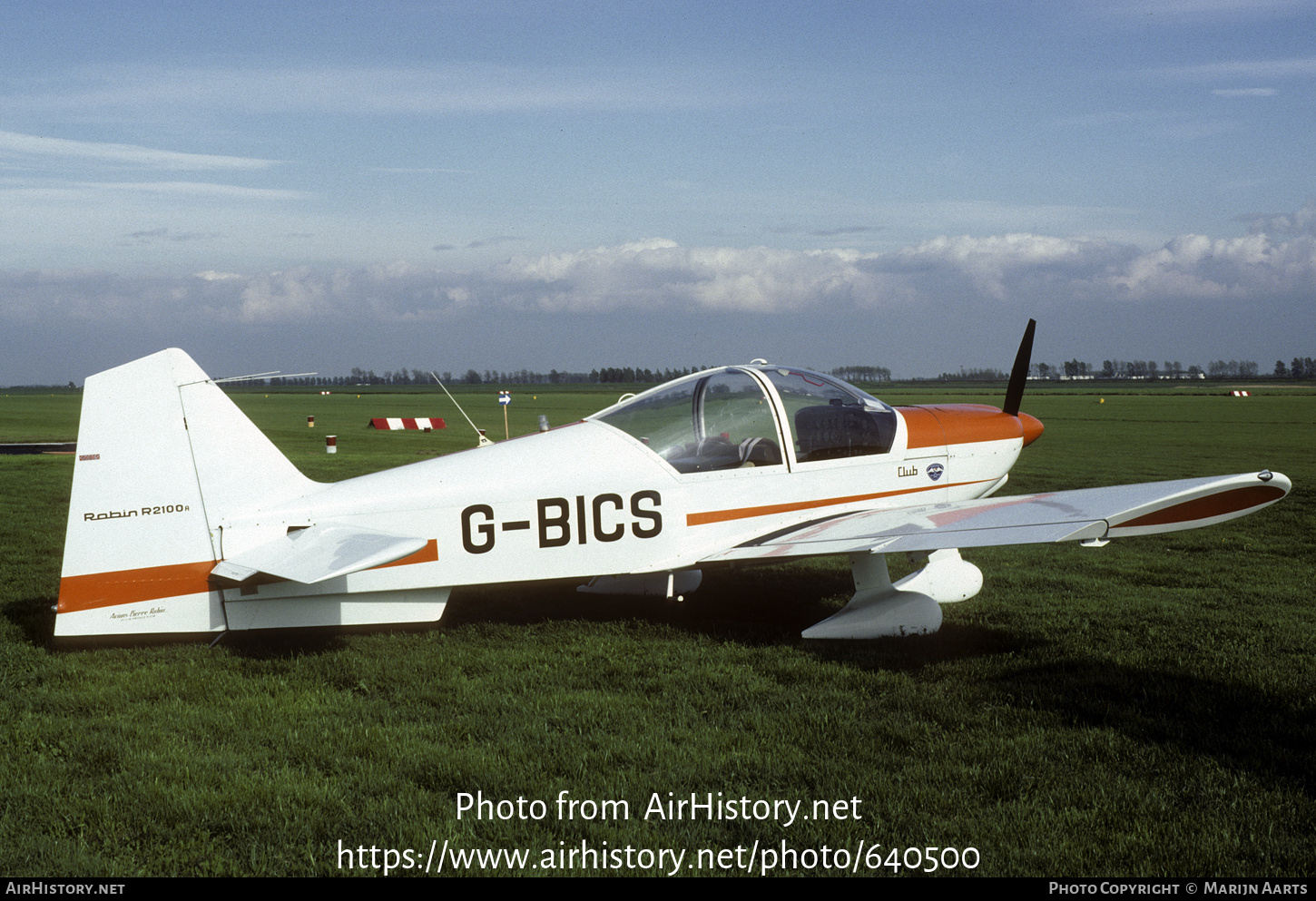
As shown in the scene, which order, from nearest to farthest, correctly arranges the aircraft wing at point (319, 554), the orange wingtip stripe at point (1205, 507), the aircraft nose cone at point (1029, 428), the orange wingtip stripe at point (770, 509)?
the aircraft wing at point (319, 554) < the orange wingtip stripe at point (1205, 507) < the orange wingtip stripe at point (770, 509) < the aircraft nose cone at point (1029, 428)

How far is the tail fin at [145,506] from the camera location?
5.23m

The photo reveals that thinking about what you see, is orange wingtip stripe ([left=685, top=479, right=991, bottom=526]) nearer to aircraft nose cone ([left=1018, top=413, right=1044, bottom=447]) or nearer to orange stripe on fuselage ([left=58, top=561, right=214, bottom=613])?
aircraft nose cone ([left=1018, top=413, right=1044, bottom=447])

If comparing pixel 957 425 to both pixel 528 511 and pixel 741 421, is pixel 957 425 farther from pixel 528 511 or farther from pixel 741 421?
pixel 528 511

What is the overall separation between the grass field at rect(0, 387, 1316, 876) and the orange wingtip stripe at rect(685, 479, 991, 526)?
2.70ft

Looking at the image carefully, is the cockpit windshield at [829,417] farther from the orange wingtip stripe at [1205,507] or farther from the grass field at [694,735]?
the orange wingtip stripe at [1205,507]

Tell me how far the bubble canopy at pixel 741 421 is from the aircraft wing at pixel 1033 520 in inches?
21.5

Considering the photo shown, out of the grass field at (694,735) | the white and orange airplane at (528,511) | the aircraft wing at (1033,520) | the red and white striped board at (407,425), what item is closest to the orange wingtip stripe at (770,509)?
the white and orange airplane at (528,511)

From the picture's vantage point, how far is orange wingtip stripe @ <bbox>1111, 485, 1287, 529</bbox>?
485cm

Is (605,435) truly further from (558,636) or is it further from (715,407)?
(558,636)

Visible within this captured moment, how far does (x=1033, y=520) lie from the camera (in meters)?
5.31

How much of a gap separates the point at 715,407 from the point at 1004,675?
2530 millimetres

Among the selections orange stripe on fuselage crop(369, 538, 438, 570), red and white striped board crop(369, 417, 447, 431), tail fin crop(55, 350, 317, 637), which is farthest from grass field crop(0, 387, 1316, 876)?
red and white striped board crop(369, 417, 447, 431)

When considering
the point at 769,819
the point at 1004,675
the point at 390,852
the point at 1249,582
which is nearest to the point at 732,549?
the point at 1004,675

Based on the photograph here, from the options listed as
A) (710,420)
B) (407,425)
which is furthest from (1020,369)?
(407,425)
